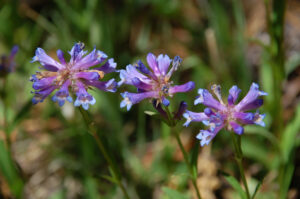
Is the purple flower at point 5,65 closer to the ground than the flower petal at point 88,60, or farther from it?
farther from it

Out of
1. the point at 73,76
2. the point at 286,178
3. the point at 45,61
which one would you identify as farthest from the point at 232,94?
the point at 286,178

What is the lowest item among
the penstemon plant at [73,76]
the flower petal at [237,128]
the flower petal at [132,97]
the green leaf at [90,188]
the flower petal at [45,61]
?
the flower petal at [237,128]

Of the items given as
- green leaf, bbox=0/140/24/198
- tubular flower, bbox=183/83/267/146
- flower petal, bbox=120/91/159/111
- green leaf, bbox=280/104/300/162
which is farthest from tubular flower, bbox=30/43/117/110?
green leaf, bbox=280/104/300/162

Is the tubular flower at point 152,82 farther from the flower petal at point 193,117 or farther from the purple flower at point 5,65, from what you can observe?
the purple flower at point 5,65

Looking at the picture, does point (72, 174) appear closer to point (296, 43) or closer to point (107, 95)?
point (107, 95)

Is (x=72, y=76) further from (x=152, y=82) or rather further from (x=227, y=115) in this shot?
(x=227, y=115)

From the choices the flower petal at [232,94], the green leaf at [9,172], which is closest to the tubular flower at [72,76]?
the flower petal at [232,94]
